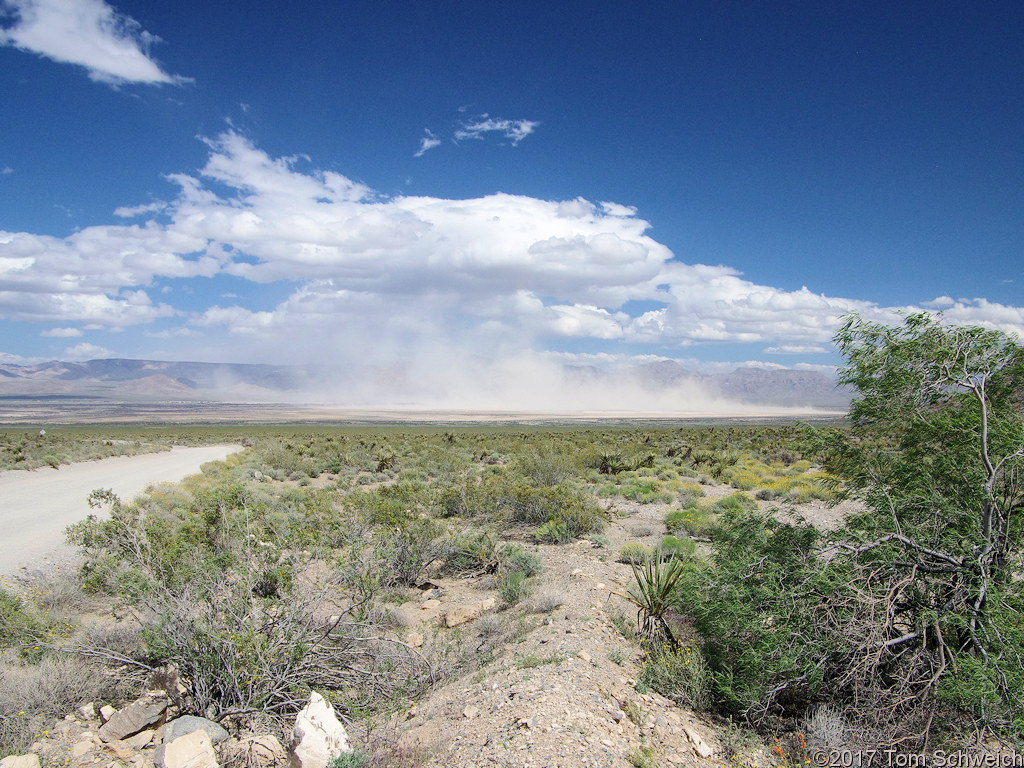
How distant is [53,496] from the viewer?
18219mm

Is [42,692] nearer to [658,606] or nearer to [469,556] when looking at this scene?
[658,606]

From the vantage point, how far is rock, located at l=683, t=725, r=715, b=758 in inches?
209

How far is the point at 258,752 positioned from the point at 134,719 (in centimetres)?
136

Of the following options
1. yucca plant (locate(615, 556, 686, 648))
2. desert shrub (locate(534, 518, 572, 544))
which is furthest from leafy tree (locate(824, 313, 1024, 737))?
desert shrub (locate(534, 518, 572, 544))

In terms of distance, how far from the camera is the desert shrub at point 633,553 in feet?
36.7

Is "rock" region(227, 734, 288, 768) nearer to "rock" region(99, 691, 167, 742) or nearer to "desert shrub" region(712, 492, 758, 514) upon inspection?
"rock" region(99, 691, 167, 742)

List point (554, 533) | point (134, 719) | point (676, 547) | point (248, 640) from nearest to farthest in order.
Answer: point (134, 719), point (248, 640), point (676, 547), point (554, 533)

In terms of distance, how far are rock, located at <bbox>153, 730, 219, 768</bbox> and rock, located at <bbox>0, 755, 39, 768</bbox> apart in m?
0.90

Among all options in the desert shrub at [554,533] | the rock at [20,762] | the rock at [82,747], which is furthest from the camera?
the desert shrub at [554,533]

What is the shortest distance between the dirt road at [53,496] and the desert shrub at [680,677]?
35.8ft

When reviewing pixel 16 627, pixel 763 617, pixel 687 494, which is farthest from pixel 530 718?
pixel 687 494

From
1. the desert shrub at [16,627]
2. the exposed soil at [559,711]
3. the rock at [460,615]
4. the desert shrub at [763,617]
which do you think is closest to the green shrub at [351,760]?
the exposed soil at [559,711]

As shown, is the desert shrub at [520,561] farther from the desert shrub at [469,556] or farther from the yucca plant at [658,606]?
the yucca plant at [658,606]

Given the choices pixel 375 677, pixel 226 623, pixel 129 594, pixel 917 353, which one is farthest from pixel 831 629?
pixel 129 594
